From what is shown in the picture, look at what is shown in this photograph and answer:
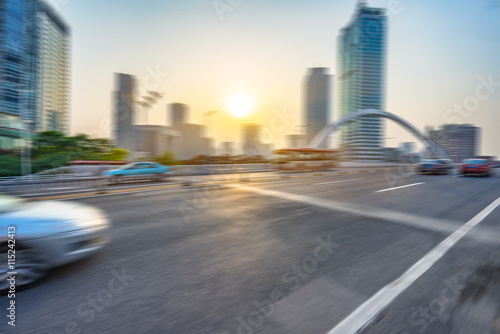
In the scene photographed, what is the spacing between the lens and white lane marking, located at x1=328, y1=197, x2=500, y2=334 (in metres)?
2.18

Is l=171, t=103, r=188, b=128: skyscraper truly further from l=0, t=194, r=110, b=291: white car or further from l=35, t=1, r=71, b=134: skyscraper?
l=0, t=194, r=110, b=291: white car

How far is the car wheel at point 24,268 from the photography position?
260 cm

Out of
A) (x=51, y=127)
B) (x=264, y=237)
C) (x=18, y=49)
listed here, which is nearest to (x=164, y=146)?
(x=18, y=49)

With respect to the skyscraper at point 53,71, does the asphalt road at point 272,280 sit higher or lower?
lower

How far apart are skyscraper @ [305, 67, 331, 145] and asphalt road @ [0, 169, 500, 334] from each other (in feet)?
262

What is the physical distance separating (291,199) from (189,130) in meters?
44.5

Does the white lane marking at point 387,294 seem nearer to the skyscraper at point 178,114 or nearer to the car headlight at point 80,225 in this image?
the car headlight at point 80,225

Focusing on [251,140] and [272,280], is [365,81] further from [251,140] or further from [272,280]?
[272,280]

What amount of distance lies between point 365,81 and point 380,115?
485 inches

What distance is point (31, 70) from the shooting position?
39.8 m

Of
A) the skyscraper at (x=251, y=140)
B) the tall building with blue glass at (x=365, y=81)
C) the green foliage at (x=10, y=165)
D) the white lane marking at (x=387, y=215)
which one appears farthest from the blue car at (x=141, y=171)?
the tall building with blue glass at (x=365, y=81)

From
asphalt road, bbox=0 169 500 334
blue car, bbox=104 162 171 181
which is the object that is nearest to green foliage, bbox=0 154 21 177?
blue car, bbox=104 162 171 181

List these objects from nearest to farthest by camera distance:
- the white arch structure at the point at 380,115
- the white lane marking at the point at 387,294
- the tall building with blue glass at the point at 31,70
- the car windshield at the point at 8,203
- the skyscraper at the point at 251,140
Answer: the white lane marking at the point at 387,294, the car windshield at the point at 8,203, the tall building with blue glass at the point at 31,70, the skyscraper at the point at 251,140, the white arch structure at the point at 380,115

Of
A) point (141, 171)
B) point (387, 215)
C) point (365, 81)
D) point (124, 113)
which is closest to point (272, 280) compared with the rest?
point (387, 215)
